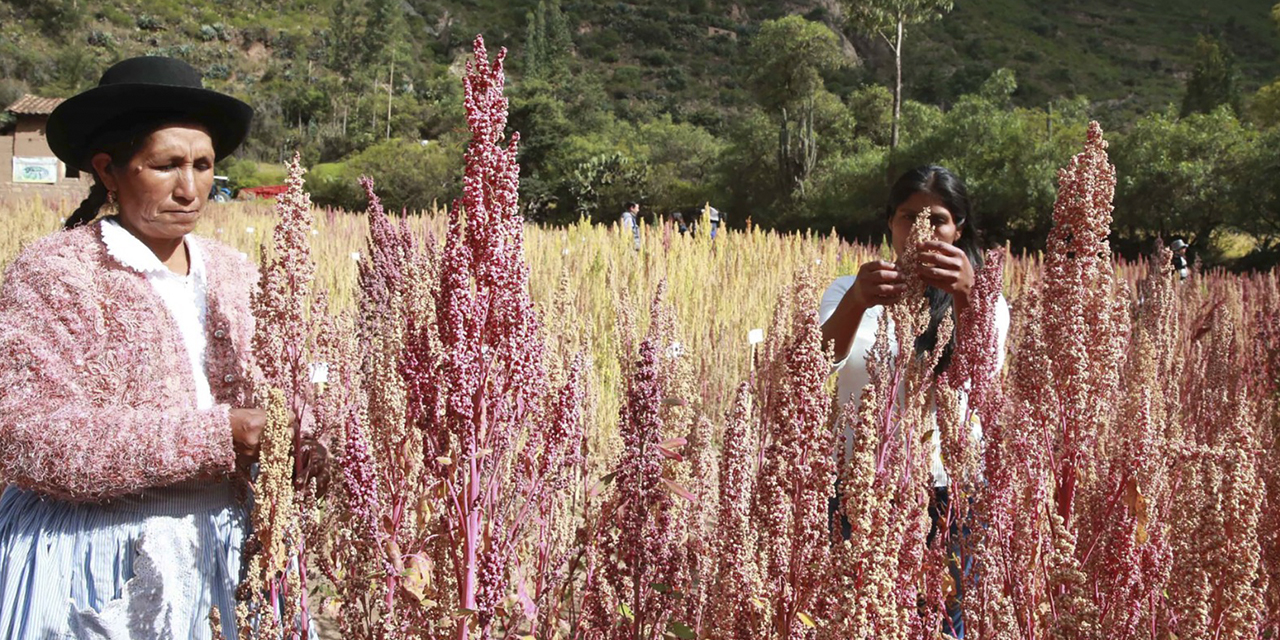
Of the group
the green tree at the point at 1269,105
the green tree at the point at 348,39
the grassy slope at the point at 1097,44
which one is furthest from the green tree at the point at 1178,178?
the green tree at the point at 348,39

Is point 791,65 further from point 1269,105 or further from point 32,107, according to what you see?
point 32,107

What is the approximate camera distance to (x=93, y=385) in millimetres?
1311

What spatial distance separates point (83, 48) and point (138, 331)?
256 feet

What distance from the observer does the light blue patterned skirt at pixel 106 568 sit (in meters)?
1.35

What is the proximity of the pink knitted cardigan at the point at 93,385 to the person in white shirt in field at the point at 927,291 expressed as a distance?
101 cm

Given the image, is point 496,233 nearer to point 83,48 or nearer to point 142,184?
point 142,184

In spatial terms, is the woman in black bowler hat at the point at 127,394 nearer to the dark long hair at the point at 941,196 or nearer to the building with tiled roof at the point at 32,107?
the dark long hair at the point at 941,196

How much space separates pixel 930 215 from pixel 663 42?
87.7m

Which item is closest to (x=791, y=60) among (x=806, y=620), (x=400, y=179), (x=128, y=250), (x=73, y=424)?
(x=400, y=179)

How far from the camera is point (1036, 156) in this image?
57.8 feet

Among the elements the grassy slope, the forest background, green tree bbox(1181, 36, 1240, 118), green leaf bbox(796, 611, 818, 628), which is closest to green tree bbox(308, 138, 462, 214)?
the forest background

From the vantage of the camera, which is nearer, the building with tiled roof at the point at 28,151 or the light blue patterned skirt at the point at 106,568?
the light blue patterned skirt at the point at 106,568

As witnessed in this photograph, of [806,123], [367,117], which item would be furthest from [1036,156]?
[367,117]

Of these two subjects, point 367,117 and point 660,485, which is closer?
point 660,485
